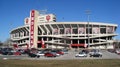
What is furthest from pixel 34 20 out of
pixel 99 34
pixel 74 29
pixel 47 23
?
pixel 99 34

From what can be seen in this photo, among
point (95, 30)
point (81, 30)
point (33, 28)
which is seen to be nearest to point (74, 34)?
point (81, 30)

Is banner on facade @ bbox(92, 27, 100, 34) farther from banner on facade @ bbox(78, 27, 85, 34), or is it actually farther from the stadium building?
banner on facade @ bbox(78, 27, 85, 34)

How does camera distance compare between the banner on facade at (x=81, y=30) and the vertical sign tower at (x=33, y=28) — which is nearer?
the vertical sign tower at (x=33, y=28)

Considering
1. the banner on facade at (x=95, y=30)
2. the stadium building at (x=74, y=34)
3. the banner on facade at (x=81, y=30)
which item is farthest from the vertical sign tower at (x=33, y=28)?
the banner on facade at (x=95, y=30)

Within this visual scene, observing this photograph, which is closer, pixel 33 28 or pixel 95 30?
pixel 33 28

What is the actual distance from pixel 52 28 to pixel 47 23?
5.38m

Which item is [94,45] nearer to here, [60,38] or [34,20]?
[60,38]

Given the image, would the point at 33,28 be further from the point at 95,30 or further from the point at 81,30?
the point at 95,30

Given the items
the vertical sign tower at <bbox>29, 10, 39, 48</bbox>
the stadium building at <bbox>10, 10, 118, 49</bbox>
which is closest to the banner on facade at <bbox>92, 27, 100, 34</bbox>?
the stadium building at <bbox>10, 10, 118, 49</bbox>

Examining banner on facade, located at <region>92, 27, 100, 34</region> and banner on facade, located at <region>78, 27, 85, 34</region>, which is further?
banner on facade, located at <region>92, 27, 100, 34</region>

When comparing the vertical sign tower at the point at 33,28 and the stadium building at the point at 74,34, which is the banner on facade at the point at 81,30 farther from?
the vertical sign tower at the point at 33,28

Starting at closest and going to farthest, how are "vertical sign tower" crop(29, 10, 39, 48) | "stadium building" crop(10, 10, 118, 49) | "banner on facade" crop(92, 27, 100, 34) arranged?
1. "vertical sign tower" crop(29, 10, 39, 48)
2. "stadium building" crop(10, 10, 118, 49)
3. "banner on facade" crop(92, 27, 100, 34)

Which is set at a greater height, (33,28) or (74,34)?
(33,28)

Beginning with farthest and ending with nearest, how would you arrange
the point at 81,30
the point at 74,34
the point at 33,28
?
the point at 74,34 < the point at 81,30 < the point at 33,28
